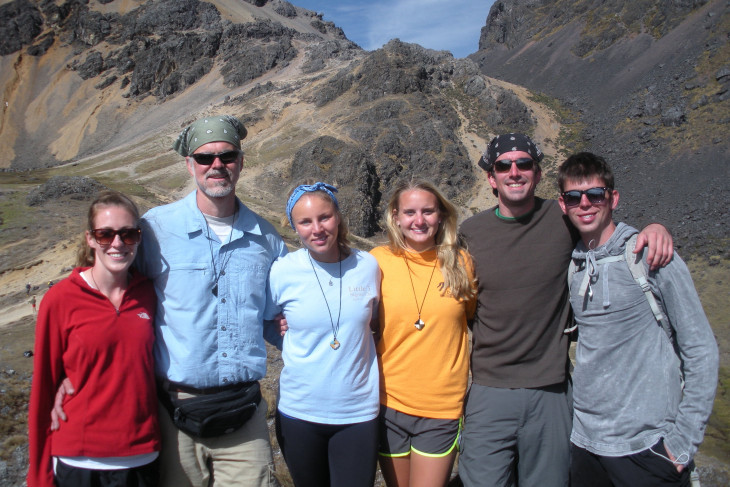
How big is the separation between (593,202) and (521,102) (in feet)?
140

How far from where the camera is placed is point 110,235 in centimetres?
282

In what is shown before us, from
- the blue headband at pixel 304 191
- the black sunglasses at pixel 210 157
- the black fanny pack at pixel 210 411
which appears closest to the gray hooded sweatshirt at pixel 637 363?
the blue headband at pixel 304 191

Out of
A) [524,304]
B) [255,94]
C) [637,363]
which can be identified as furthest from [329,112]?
[637,363]

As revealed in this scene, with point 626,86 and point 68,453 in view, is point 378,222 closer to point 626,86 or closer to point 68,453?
point 68,453

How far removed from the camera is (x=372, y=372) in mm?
3258

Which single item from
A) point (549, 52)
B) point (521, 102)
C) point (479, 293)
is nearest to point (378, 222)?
→ point (521, 102)

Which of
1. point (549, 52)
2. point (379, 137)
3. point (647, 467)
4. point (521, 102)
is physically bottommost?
point (647, 467)

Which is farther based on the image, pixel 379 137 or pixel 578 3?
pixel 578 3

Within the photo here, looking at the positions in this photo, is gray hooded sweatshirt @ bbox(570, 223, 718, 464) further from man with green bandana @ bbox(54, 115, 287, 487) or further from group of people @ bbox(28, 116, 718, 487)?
man with green bandana @ bbox(54, 115, 287, 487)

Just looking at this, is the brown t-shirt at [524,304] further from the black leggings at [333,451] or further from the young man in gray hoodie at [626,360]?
the black leggings at [333,451]

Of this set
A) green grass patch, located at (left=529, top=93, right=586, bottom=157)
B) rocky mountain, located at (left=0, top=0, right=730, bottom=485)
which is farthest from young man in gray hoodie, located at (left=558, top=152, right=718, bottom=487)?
green grass patch, located at (left=529, top=93, right=586, bottom=157)

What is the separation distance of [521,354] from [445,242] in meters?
0.92

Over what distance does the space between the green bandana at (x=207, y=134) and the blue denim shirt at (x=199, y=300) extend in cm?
40

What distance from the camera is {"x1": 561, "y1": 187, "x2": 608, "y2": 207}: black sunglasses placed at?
3.09 metres
